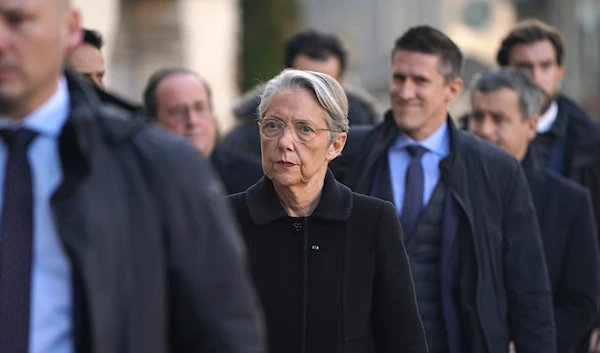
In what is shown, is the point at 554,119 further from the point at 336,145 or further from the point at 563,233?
the point at 336,145

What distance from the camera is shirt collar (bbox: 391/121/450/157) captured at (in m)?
6.17

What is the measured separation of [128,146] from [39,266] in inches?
12.7

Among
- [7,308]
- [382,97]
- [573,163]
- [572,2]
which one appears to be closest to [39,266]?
[7,308]

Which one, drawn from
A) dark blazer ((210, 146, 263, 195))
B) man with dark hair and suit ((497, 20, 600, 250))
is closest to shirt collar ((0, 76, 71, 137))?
dark blazer ((210, 146, 263, 195))

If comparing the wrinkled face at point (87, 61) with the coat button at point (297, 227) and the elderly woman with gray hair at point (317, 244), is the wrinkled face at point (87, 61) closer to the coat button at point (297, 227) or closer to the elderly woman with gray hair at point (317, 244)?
the elderly woman with gray hair at point (317, 244)

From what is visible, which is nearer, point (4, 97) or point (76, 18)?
point (4, 97)

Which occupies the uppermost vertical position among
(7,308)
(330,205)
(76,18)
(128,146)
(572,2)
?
(76,18)

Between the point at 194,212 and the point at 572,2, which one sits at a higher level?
the point at 194,212

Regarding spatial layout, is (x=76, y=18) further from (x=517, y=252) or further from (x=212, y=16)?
(x=212, y=16)

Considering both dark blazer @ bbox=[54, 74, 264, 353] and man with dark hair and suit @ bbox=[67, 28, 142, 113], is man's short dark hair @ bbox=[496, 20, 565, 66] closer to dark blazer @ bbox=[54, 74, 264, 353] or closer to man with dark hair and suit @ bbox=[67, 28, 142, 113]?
man with dark hair and suit @ bbox=[67, 28, 142, 113]

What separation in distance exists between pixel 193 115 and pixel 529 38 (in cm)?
232

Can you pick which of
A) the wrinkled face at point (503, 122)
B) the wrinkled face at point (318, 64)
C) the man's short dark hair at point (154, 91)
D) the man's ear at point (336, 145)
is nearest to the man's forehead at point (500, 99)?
the wrinkled face at point (503, 122)

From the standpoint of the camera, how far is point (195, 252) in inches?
119

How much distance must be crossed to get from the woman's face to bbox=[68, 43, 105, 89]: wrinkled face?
135 centimetres
